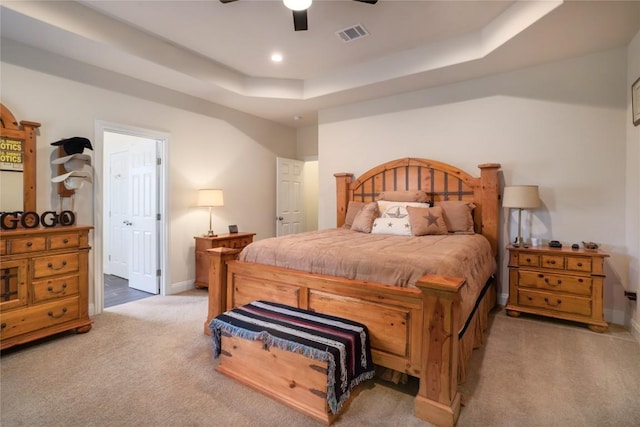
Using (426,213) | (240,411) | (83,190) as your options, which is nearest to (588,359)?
(426,213)

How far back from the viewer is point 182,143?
4.30 metres

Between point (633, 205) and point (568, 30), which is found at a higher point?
point (568, 30)

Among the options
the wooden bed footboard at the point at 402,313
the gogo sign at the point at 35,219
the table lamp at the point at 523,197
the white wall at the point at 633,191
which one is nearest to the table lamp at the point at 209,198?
the gogo sign at the point at 35,219

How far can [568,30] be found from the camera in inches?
109

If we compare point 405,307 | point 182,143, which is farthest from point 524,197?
point 182,143

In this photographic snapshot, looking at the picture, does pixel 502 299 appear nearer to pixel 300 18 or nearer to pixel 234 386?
pixel 234 386

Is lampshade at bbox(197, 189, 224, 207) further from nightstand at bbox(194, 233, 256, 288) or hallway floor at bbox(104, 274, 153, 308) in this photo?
hallway floor at bbox(104, 274, 153, 308)

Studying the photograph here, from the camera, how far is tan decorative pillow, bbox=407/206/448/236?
329 cm

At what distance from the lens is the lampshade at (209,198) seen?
170 inches

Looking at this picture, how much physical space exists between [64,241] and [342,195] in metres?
3.35

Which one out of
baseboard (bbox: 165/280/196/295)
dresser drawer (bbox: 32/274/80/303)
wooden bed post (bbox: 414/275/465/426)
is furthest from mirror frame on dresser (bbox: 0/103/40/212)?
wooden bed post (bbox: 414/275/465/426)

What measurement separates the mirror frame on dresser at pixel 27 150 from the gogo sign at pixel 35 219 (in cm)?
16

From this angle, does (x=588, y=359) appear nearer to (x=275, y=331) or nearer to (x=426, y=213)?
(x=426, y=213)

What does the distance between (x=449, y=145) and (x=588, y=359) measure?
265 centimetres
